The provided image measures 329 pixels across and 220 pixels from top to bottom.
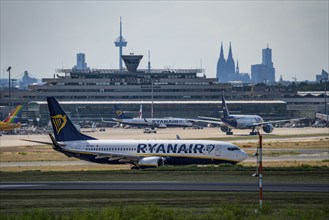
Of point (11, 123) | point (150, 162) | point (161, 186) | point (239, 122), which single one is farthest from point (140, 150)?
point (239, 122)

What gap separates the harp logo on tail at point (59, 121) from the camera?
88.2 meters

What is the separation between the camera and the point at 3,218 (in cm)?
4625

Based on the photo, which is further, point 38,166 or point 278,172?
point 38,166

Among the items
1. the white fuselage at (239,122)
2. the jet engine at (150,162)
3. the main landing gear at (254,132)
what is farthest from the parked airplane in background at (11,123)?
the jet engine at (150,162)

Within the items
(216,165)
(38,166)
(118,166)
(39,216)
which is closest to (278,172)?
(216,165)

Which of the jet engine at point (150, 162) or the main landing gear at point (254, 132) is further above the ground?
the main landing gear at point (254, 132)

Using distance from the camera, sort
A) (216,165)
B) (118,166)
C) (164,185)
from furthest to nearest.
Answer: (118,166)
(216,165)
(164,185)

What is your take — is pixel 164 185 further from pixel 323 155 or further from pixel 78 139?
pixel 323 155

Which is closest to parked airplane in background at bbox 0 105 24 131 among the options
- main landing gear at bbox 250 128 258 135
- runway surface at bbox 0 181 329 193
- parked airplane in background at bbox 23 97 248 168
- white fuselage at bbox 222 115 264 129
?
white fuselage at bbox 222 115 264 129

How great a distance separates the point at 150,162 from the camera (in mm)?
82062

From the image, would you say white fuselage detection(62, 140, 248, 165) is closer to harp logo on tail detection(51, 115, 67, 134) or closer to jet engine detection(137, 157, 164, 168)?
jet engine detection(137, 157, 164, 168)

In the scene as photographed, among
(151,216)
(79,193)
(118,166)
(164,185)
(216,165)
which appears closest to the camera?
(151,216)

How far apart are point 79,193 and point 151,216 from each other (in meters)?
16.7

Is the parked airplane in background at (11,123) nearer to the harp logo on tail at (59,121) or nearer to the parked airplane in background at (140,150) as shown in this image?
the parked airplane in background at (140,150)
